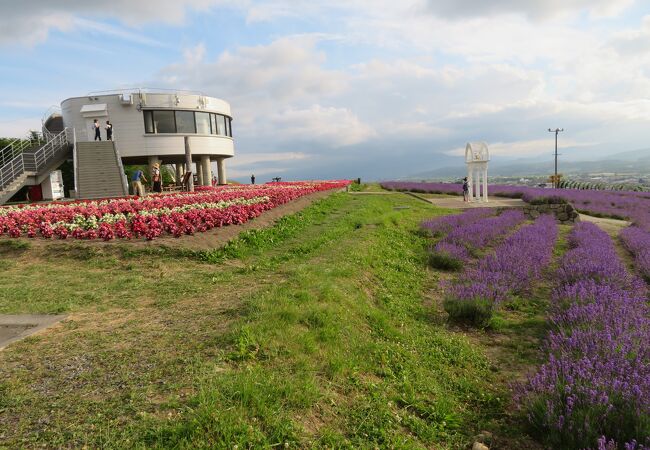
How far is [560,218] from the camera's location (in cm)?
1569

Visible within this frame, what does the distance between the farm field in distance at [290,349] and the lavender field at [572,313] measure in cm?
4

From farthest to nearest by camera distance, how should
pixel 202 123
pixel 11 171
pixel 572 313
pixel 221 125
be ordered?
pixel 221 125
pixel 202 123
pixel 11 171
pixel 572 313

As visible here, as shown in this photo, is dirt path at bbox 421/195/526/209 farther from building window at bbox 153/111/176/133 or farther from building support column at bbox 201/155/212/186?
building window at bbox 153/111/176/133

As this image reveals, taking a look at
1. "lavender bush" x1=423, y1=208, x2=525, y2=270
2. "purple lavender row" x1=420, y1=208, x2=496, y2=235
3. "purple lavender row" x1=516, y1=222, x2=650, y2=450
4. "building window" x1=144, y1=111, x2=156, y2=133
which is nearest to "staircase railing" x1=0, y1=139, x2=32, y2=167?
"building window" x1=144, y1=111, x2=156, y2=133

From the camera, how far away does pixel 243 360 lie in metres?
3.79

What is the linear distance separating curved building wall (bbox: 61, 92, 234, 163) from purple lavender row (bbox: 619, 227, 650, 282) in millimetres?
28471

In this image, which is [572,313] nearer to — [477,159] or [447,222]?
[447,222]

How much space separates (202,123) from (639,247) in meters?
30.7

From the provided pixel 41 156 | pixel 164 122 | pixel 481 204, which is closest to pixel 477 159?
pixel 481 204

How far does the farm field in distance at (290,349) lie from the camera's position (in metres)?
2.97

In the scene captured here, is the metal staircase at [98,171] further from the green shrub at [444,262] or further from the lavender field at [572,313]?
the green shrub at [444,262]

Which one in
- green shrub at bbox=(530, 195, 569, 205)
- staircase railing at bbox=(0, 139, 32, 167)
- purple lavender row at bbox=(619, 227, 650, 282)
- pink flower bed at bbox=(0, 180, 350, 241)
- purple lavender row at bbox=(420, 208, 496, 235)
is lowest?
purple lavender row at bbox=(619, 227, 650, 282)

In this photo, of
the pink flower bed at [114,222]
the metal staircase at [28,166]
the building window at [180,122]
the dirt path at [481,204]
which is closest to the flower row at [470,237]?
the pink flower bed at [114,222]

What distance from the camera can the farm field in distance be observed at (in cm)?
297
